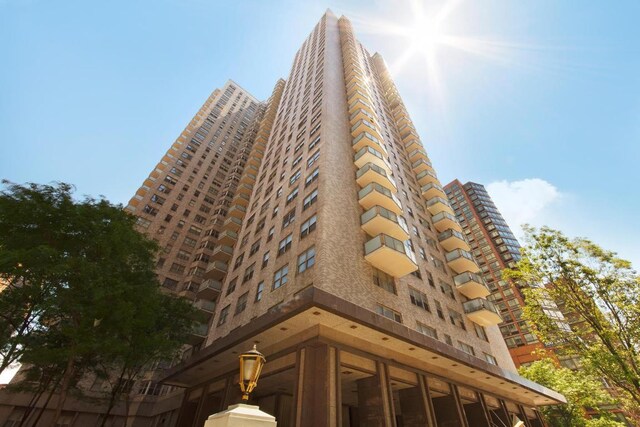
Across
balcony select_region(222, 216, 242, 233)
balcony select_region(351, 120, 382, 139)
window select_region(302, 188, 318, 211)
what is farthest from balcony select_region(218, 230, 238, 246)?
balcony select_region(351, 120, 382, 139)

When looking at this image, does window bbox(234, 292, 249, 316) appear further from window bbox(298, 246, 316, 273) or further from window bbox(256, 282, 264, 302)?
window bbox(298, 246, 316, 273)

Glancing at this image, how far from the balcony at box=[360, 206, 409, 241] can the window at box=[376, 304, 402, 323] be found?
4999mm

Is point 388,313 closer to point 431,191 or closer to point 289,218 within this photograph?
point 289,218

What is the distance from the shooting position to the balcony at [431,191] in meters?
35.9

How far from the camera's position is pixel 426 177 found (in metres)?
38.8

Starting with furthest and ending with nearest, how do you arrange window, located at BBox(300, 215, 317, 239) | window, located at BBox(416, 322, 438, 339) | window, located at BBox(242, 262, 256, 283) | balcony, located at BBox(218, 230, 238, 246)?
balcony, located at BBox(218, 230, 238, 246) → window, located at BBox(242, 262, 256, 283) → window, located at BBox(300, 215, 317, 239) → window, located at BBox(416, 322, 438, 339)

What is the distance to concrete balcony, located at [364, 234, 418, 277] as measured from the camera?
18359 millimetres

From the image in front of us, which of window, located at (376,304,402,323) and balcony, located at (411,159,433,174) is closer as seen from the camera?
window, located at (376,304,402,323)

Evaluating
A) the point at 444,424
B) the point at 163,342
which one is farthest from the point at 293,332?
the point at 444,424

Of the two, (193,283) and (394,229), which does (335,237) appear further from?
(193,283)

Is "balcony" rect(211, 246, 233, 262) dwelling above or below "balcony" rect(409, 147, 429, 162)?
below

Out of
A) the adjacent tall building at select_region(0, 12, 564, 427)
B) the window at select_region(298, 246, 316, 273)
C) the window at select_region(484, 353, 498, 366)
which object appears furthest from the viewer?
the window at select_region(484, 353, 498, 366)

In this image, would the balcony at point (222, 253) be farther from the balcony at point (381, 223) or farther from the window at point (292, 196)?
the balcony at point (381, 223)

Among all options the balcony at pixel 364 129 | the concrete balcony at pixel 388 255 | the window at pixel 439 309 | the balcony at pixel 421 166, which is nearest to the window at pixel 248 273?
the concrete balcony at pixel 388 255
